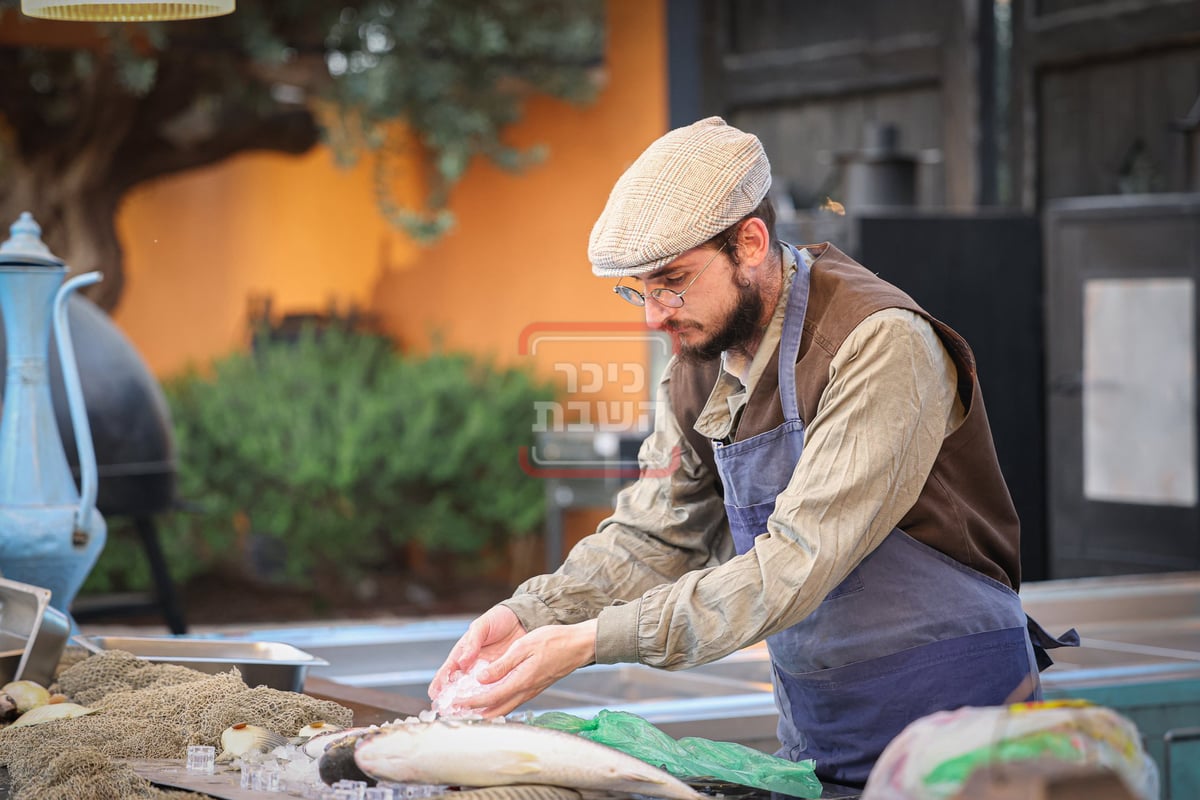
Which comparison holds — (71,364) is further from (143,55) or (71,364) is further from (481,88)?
(481,88)

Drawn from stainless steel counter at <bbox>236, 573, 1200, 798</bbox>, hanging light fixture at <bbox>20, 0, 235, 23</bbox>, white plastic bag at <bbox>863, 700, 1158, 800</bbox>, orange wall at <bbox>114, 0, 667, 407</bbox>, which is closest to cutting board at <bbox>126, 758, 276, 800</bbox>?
white plastic bag at <bbox>863, 700, 1158, 800</bbox>

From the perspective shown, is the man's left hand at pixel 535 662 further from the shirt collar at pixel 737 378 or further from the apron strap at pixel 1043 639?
the apron strap at pixel 1043 639

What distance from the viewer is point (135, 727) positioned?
1.55m

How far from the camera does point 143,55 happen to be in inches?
240

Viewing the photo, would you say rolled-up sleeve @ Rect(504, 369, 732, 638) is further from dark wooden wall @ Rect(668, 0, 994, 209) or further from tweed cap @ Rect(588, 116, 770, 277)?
dark wooden wall @ Rect(668, 0, 994, 209)

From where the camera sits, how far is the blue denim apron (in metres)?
1.61

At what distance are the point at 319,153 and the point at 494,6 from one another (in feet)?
5.28

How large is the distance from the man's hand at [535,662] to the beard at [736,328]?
348 millimetres

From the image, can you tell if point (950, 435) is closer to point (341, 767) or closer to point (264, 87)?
point (341, 767)

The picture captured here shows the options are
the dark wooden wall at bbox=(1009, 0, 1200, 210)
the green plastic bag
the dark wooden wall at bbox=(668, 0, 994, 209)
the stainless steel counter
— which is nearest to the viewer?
the green plastic bag

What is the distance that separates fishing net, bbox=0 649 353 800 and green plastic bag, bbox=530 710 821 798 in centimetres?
28

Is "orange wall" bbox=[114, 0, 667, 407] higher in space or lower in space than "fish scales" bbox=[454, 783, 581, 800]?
higher

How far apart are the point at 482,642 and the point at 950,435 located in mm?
555

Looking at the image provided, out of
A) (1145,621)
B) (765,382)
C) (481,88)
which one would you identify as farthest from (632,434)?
(765,382)
